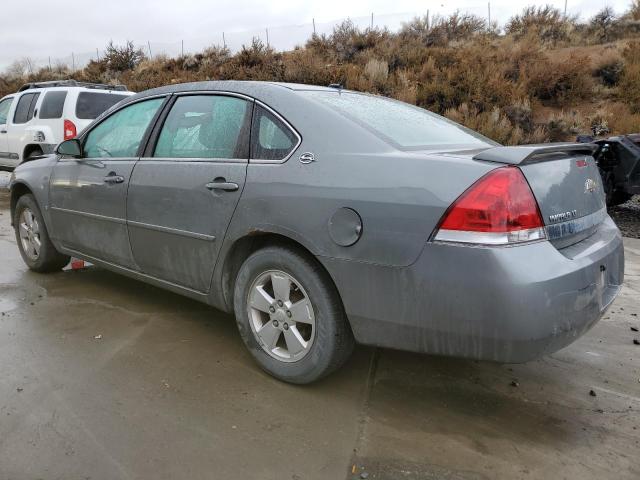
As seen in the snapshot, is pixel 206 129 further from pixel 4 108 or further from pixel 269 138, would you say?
pixel 4 108

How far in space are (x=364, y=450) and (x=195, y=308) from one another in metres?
2.13

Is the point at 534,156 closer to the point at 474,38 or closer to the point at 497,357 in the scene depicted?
the point at 497,357

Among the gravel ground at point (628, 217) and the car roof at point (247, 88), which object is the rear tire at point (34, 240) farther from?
the gravel ground at point (628, 217)

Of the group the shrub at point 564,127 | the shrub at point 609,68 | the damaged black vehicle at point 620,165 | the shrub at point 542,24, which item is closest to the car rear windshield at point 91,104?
the damaged black vehicle at point 620,165

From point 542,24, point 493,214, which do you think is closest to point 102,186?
point 493,214

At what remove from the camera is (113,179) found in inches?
150

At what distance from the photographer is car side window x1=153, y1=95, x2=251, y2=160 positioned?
318cm

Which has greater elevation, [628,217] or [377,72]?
[377,72]

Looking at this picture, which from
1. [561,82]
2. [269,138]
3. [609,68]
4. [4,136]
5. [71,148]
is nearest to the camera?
[269,138]

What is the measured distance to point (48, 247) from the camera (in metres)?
4.77

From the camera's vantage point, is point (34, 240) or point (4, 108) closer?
point (34, 240)

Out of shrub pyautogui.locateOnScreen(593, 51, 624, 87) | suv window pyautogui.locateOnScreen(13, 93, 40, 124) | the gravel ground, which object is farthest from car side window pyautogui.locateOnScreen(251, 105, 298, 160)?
shrub pyautogui.locateOnScreen(593, 51, 624, 87)

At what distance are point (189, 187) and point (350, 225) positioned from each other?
1.18 meters

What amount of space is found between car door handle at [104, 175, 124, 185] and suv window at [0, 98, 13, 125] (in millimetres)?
8667
